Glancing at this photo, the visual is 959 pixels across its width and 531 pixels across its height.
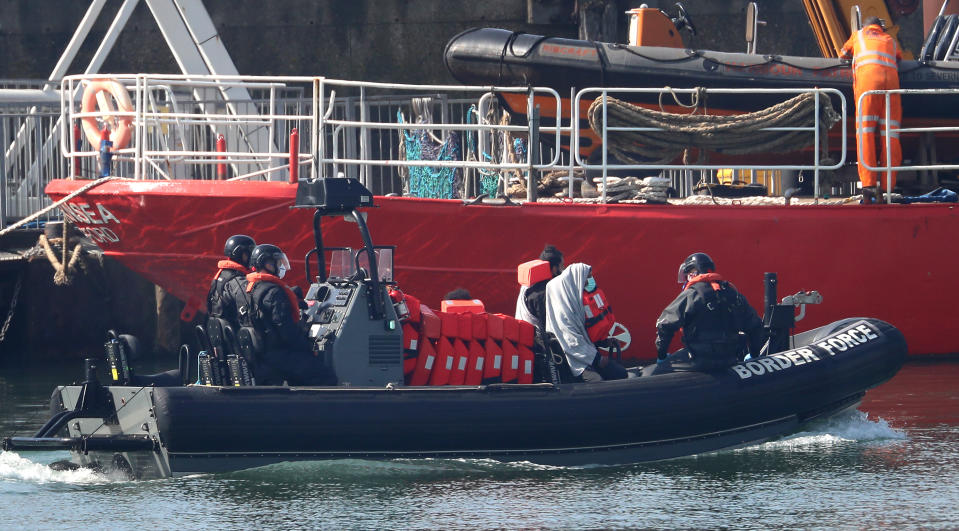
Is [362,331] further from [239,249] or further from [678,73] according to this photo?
[678,73]

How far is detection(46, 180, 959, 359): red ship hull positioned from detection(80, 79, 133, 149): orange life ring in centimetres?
62

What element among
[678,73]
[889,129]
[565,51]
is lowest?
[889,129]

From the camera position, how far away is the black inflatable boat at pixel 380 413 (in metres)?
7.86

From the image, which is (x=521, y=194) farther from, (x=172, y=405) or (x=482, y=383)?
(x=172, y=405)

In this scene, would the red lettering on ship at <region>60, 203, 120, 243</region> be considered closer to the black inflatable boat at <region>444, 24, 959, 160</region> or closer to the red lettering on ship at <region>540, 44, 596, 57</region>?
the black inflatable boat at <region>444, 24, 959, 160</region>

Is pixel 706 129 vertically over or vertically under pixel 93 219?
over

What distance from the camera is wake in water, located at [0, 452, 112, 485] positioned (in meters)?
8.07

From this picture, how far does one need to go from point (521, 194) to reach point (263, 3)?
727 centimetres

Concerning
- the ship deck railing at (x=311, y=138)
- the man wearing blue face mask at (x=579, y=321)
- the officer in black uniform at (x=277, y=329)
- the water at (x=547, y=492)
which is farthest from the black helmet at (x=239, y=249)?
the ship deck railing at (x=311, y=138)

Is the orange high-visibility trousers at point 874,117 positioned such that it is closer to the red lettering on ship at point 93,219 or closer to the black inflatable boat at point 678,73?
the black inflatable boat at point 678,73

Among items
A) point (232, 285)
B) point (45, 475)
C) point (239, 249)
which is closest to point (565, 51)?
point (239, 249)

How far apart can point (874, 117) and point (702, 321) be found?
4012 mm

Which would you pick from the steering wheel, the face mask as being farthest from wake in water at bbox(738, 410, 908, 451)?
the steering wheel

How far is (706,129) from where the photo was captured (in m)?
11.6
